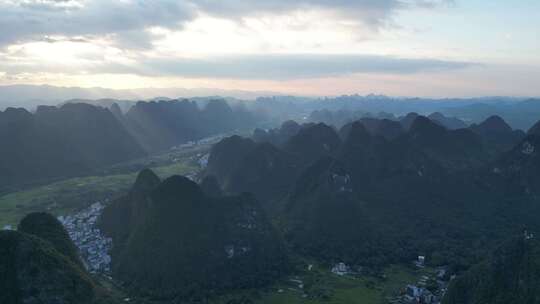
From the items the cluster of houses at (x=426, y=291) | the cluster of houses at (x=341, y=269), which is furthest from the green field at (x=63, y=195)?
the cluster of houses at (x=426, y=291)

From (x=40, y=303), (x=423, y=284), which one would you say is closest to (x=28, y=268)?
(x=40, y=303)

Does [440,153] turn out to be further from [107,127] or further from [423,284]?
[107,127]

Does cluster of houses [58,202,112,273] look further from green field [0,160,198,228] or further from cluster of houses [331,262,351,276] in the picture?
cluster of houses [331,262,351,276]

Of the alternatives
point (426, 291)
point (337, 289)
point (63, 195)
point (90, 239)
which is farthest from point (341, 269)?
point (63, 195)

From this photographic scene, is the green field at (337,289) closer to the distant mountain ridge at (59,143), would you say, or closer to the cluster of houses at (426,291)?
the cluster of houses at (426,291)

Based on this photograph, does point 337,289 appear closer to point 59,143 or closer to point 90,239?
point 90,239

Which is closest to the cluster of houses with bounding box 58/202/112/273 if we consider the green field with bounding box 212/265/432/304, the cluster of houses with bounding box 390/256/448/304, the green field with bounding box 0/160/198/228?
the green field with bounding box 0/160/198/228
